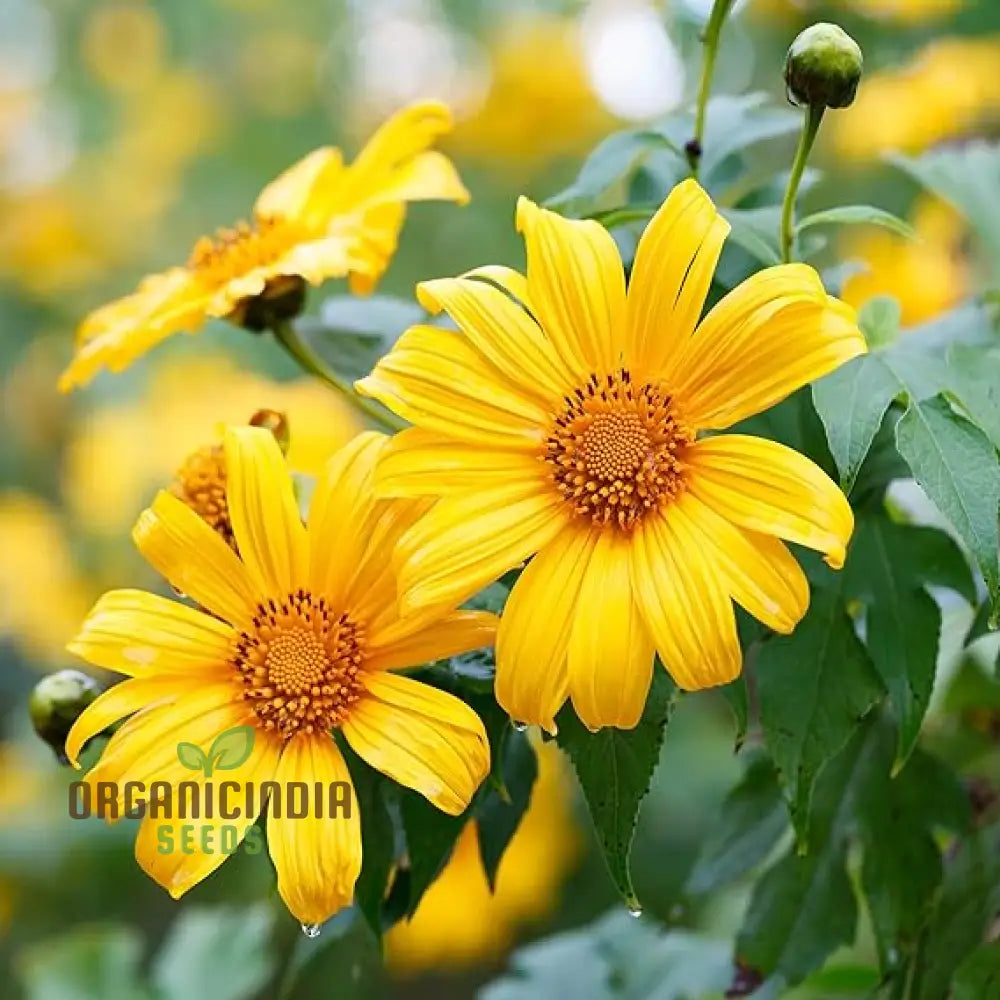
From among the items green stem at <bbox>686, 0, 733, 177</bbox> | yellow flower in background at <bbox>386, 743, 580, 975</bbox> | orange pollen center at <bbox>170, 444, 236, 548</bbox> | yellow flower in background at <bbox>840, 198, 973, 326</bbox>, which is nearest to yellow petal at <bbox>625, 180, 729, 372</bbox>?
green stem at <bbox>686, 0, 733, 177</bbox>

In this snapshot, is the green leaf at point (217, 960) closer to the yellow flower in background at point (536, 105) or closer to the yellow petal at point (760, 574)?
the yellow petal at point (760, 574)

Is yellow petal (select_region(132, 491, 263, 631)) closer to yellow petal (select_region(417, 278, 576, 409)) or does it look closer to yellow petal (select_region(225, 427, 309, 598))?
yellow petal (select_region(225, 427, 309, 598))

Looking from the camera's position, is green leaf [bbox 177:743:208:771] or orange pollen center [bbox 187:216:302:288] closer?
green leaf [bbox 177:743:208:771]

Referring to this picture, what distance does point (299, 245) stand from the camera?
77 cm

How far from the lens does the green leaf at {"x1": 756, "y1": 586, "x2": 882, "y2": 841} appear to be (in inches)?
24.0

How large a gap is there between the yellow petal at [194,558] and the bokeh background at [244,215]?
220 mm

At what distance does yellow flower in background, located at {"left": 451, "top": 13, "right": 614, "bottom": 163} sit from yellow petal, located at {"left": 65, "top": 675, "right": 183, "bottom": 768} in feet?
6.04

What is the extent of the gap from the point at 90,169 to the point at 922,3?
4.95ft

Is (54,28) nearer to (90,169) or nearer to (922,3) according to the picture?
(90,169)

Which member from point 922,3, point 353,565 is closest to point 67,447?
point 922,3

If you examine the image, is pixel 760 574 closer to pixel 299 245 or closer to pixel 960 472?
pixel 960 472

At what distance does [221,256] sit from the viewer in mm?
795

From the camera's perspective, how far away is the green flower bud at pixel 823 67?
24.2 inches

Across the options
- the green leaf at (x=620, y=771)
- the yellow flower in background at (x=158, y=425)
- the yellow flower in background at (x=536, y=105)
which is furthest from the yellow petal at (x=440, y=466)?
the yellow flower in background at (x=536, y=105)
